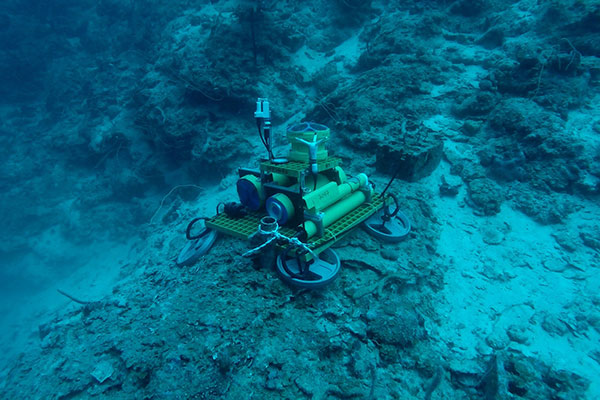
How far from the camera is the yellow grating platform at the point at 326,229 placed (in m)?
3.90

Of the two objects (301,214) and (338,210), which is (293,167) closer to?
(301,214)

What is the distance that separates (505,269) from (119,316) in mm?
5998

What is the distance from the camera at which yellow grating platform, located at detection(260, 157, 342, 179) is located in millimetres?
4039

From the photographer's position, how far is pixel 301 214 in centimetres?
422

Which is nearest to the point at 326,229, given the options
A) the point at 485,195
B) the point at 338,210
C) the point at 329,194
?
the point at 338,210

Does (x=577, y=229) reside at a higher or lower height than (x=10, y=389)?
higher

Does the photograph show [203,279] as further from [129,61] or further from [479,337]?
[129,61]

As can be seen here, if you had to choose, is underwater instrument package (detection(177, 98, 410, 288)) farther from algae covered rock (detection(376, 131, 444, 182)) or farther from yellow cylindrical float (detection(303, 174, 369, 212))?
algae covered rock (detection(376, 131, 444, 182))

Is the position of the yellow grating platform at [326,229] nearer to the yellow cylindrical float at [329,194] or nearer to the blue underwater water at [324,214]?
the blue underwater water at [324,214]

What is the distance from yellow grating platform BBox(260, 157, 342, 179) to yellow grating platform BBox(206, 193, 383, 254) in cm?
87

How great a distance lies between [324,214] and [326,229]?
0.27 meters

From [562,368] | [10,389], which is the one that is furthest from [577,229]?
[10,389]

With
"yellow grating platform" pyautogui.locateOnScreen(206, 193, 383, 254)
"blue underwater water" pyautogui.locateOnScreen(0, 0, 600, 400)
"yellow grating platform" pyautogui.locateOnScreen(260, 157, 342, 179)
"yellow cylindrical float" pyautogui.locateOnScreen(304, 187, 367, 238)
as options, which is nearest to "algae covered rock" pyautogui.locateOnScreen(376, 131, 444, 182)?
"blue underwater water" pyautogui.locateOnScreen(0, 0, 600, 400)

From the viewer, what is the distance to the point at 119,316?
145 inches
